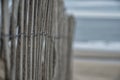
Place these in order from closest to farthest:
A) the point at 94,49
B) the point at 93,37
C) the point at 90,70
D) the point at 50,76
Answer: the point at 50,76
the point at 90,70
the point at 94,49
the point at 93,37

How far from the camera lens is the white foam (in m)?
7.84

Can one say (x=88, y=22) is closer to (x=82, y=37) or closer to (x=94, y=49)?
(x=82, y=37)

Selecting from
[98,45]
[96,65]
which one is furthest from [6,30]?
[98,45]

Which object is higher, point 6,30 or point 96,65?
point 6,30

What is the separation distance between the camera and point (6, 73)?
Answer: 2.95 metres

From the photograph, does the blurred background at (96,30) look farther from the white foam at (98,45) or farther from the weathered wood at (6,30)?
the weathered wood at (6,30)

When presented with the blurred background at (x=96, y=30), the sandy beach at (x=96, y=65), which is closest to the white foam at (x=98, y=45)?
the blurred background at (x=96, y=30)

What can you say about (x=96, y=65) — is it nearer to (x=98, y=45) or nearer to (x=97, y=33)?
(x=98, y=45)

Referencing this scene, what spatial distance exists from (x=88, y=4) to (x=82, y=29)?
2.18ft

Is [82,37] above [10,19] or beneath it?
beneath

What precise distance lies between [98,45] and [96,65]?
149 cm

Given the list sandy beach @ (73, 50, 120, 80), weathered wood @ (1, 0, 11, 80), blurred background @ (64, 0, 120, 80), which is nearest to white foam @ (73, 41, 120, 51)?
blurred background @ (64, 0, 120, 80)

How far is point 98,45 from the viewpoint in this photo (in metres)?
8.12

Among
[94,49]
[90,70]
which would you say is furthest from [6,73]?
[94,49]
